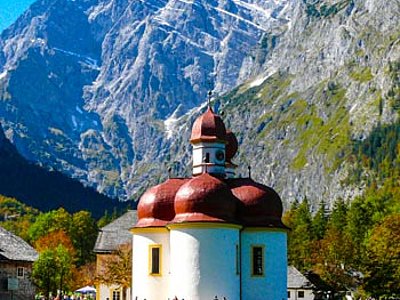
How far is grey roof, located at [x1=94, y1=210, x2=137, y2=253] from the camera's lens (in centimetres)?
9862

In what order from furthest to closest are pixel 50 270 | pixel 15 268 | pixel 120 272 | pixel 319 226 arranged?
pixel 319 226 → pixel 50 270 → pixel 120 272 → pixel 15 268

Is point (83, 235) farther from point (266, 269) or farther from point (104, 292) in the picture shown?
point (266, 269)

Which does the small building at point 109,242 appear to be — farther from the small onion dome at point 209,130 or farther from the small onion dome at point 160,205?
the small onion dome at point 209,130

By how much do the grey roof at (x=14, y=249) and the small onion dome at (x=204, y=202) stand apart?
22808 mm

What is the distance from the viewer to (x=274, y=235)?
6925cm

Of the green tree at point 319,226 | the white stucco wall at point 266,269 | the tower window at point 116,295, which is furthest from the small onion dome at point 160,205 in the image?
the green tree at point 319,226

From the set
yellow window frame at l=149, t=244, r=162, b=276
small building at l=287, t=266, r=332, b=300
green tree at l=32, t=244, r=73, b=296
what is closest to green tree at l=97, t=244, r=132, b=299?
green tree at l=32, t=244, r=73, b=296

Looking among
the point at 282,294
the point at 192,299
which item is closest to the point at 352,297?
the point at 282,294

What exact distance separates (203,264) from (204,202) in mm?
4616

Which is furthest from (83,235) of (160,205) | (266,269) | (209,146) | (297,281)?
(266,269)

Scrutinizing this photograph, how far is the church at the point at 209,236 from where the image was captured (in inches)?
2522

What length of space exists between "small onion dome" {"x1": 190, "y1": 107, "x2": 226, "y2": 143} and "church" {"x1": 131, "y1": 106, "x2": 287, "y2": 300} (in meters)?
0.03

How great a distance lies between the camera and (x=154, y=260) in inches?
2714

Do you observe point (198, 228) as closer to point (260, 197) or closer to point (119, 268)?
point (260, 197)
